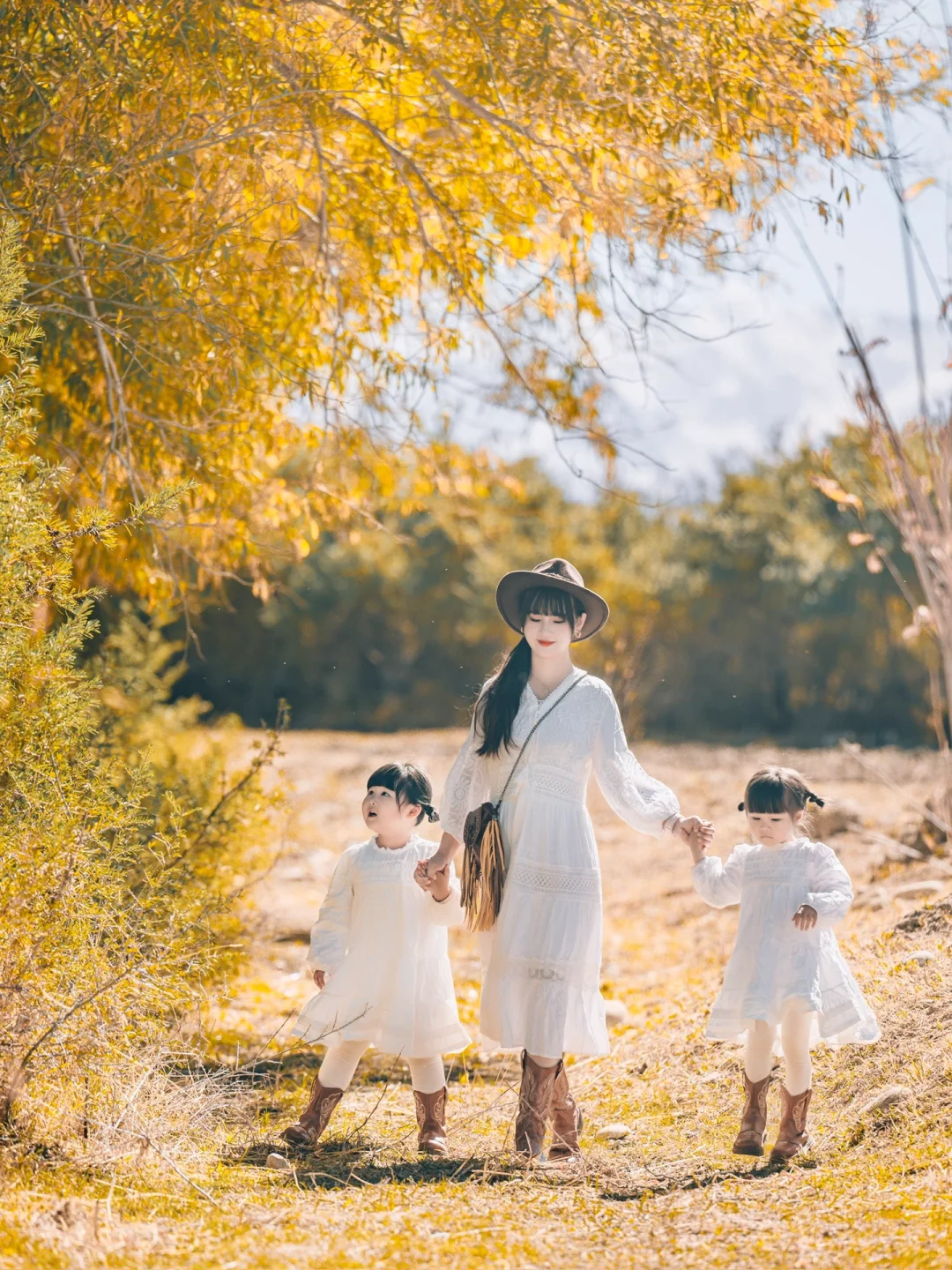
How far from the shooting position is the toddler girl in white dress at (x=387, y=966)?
4.07 metres

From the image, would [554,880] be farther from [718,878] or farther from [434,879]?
[718,878]

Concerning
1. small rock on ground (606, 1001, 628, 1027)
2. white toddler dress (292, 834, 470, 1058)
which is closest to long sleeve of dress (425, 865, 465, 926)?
white toddler dress (292, 834, 470, 1058)

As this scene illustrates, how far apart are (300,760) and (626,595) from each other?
7098 millimetres

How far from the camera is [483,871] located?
13.2 ft

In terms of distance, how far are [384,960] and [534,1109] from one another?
645 millimetres

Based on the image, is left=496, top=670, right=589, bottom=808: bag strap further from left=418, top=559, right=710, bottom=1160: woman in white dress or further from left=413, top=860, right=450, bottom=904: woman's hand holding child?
left=413, top=860, right=450, bottom=904: woman's hand holding child

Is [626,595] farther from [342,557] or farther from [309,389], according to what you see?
[309,389]

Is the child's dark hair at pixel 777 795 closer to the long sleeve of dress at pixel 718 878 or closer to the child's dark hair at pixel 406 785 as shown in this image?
the long sleeve of dress at pixel 718 878

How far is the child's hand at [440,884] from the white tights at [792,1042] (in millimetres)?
1011

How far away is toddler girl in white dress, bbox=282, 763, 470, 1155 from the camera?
407 cm

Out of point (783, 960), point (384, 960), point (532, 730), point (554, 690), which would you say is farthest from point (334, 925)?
point (783, 960)

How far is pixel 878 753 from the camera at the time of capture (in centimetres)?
1611

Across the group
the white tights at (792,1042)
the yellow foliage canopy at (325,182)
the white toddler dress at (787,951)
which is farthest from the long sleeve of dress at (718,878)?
the yellow foliage canopy at (325,182)

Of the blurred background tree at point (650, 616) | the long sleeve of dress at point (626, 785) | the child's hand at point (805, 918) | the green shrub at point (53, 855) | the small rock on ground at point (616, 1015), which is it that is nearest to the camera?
the green shrub at point (53, 855)
